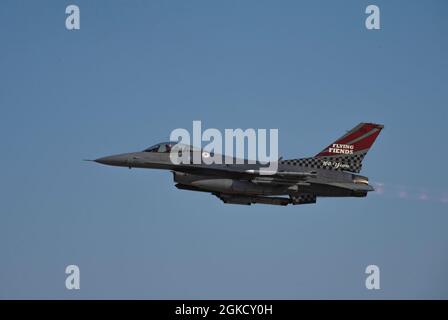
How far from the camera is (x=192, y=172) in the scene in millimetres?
50688

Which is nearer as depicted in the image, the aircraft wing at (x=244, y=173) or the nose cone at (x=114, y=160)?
the aircraft wing at (x=244, y=173)

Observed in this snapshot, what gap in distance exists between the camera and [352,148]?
52531mm

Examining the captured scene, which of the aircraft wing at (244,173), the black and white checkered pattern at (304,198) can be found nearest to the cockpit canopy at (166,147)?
the aircraft wing at (244,173)

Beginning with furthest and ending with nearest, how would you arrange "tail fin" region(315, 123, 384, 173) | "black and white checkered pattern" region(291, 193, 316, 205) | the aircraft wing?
"tail fin" region(315, 123, 384, 173) → "black and white checkered pattern" region(291, 193, 316, 205) → the aircraft wing

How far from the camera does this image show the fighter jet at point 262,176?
50375 mm

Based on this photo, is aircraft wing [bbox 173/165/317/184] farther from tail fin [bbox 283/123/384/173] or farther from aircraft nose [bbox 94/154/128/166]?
aircraft nose [bbox 94/154/128/166]

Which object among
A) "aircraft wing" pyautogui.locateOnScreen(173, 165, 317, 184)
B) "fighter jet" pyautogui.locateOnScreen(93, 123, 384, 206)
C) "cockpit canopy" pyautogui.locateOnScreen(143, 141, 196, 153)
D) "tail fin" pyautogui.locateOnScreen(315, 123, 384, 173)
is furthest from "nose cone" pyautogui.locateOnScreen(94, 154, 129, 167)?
"tail fin" pyautogui.locateOnScreen(315, 123, 384, 173)

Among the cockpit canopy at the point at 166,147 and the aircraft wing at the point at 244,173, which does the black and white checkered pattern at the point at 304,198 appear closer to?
the aircraft wing at the point at 244,173

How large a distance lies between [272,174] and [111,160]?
802 centimetres

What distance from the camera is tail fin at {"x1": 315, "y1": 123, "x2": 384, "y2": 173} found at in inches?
2048
